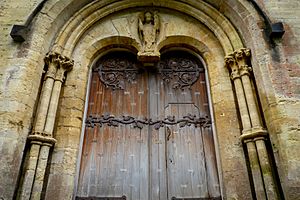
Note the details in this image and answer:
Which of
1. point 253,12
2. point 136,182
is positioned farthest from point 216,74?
point 136,182

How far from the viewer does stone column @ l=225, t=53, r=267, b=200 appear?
3.18 meters

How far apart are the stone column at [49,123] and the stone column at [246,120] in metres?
2.44

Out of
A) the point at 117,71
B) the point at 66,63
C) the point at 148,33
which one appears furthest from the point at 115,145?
the point at 148,33

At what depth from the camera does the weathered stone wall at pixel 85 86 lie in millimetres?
3152

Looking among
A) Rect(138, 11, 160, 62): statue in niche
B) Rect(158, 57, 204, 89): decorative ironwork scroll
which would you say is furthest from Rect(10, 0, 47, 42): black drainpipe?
Rect(158, 57, 204, 89): decorative ironwork scroll

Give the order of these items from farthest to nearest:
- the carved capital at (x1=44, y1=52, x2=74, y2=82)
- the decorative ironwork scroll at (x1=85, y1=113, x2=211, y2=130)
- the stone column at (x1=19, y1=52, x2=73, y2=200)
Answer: the decorative ironwork scroll at (x1=85, y1=113, x2=211, y2=130)
the carved capital at (x1=44, y1=52, x2=74, y2=82)
the stone column at (x1=19, y1=52, x2=73, y2=200)

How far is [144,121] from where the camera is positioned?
13.4 ft

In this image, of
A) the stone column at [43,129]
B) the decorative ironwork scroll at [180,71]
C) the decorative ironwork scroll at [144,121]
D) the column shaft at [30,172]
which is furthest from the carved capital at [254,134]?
the column shaft at [30,172]

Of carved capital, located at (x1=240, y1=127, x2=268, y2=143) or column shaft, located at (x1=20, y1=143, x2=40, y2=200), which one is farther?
carved capital, located at (x1=240, y1=127, x2=268, y2=143)

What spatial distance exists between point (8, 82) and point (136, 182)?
2.12 metres

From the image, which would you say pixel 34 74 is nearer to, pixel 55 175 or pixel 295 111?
pixel 55 175

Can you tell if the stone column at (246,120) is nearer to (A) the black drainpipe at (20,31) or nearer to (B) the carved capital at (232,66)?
(B) the carved capital at (232,66)

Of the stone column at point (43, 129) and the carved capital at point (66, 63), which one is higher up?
the carved capital at point (66, 63)

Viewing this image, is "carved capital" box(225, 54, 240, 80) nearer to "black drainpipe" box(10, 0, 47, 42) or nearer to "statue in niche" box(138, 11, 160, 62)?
"statue in niche" box(138, 11, 160, 62)
